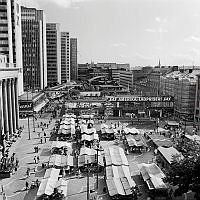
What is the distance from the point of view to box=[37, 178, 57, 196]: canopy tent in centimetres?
3616

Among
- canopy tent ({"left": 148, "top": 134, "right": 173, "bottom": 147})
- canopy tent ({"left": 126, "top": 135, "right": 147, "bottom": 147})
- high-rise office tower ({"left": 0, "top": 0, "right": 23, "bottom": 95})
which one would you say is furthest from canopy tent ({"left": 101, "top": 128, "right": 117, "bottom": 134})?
high-rise office tower ({"left": 0, "top": 0, "right": 23, "bottom": 95})

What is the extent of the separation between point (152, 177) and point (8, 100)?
4384 centimetres

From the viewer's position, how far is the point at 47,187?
37.1 m

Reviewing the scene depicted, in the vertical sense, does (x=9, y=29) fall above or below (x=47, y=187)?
above

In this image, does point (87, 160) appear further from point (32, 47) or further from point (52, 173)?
point (32, 47)

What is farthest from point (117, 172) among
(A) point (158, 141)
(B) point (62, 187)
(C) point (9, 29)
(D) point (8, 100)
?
(C) point (9, 29)

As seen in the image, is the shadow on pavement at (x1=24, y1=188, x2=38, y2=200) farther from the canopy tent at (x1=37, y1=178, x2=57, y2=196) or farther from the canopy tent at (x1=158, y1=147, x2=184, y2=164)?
the canopy tent at (x1=158, y1=147, x2=184, y2=164)

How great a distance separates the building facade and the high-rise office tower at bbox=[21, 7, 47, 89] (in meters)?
90.1

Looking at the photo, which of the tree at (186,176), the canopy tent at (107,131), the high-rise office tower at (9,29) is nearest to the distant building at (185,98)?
the canopy tent at (107,131)

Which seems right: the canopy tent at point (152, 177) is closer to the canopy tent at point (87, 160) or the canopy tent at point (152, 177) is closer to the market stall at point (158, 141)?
the canopy tent at point (87, 160)

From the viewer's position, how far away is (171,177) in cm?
3581

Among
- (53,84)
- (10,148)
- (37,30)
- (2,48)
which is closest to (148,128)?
(10,148)

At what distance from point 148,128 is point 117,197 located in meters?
47.3

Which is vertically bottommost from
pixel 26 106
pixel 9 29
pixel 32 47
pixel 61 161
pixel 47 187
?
pixel 61 161
